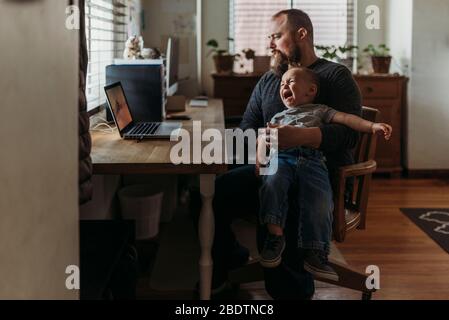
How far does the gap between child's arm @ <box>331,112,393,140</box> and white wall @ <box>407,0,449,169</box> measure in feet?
9.72

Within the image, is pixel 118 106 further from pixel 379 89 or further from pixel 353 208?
pixel 379 89

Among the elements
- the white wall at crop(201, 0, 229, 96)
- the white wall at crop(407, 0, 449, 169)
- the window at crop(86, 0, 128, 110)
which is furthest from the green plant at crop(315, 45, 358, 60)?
the window at crop(86, 0, 128, 110)

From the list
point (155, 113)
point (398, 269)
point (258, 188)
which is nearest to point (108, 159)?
point (258, 188)

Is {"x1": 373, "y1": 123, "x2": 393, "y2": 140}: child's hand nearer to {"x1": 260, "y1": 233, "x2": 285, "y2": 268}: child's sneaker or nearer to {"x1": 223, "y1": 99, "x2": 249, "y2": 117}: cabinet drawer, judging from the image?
{"x1": 260, "y1": 233, "x2": 285, "y2": 268}: child's sneaker

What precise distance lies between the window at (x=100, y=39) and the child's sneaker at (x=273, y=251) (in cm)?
133

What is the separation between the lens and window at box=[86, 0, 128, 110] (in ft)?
8.95

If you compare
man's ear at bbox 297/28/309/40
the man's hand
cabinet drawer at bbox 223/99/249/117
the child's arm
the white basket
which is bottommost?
the white basket

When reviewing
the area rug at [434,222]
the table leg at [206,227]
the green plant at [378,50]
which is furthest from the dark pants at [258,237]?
the green plant at [378,50]

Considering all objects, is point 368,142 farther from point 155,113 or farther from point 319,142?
point 155,113

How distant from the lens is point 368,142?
6.83ft

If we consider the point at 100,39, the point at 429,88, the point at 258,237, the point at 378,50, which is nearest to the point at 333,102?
the point at 258,237

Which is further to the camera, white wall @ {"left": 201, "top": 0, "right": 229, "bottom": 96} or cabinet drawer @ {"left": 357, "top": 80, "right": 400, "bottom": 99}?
white wall @ {"left": 201, "top": 0, "right": 229, "bottom": 96}

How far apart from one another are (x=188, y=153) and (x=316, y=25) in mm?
3480

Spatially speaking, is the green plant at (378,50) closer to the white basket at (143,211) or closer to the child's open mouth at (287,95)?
the white basket at (143,211)
